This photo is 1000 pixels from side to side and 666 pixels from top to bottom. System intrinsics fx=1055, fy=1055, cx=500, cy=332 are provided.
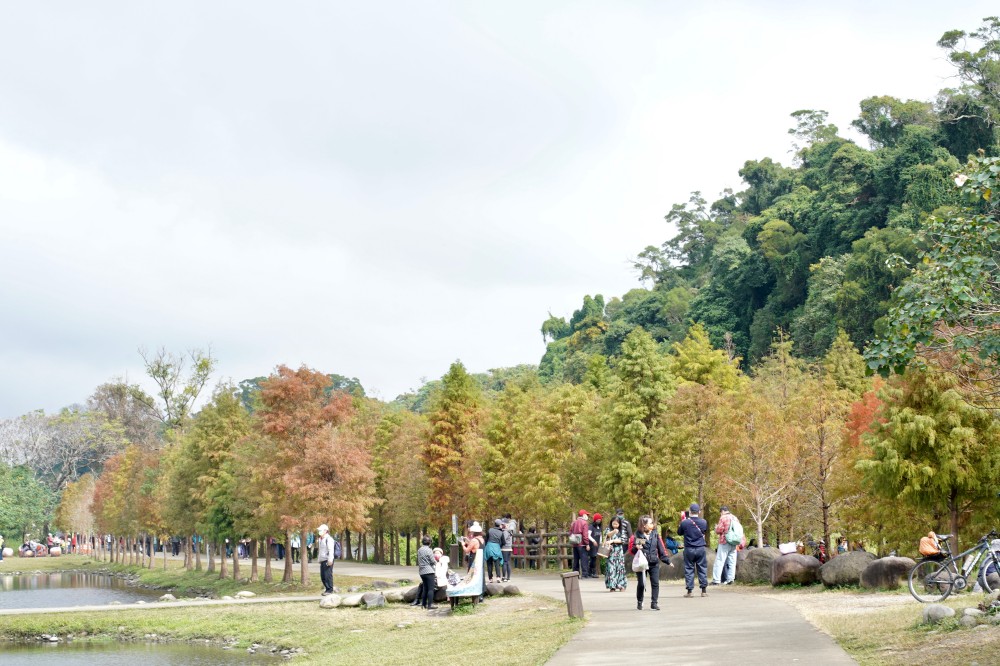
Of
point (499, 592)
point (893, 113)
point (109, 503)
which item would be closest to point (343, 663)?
point (499, 592)

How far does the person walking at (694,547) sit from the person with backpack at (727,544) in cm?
180

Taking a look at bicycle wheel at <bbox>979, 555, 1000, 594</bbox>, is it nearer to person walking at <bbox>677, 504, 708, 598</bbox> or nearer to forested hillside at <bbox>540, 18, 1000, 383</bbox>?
person walking at <bbox>677, 504, 708, 598</bbox>

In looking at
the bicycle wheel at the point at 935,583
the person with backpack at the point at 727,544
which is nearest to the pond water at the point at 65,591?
the person with backpack at the point at 727,544

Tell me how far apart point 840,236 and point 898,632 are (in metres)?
80.5

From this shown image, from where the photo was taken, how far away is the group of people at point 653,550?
70.6ft

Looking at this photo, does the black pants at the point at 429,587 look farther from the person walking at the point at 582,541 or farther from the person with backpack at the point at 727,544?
the person with backpack at the point at 727,544

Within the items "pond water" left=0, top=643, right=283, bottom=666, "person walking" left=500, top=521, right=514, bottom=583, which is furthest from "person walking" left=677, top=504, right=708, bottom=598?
"pond water" left=0, top=643, right=283, bottom=666

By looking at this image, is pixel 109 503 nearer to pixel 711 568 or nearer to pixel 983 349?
pixel 711 568

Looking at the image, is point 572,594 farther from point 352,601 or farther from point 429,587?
point 352,601

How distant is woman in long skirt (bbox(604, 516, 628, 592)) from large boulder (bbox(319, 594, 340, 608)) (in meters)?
8.48

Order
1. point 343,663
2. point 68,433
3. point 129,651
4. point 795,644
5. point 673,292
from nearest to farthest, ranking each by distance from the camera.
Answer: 1. point 795,644
2. point 343,663
3. point 129,651
4. point 673,292
5. point 68,433

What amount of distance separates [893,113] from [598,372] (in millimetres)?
58880

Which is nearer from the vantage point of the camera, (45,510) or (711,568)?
(711,568)

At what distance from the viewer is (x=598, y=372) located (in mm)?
57812
